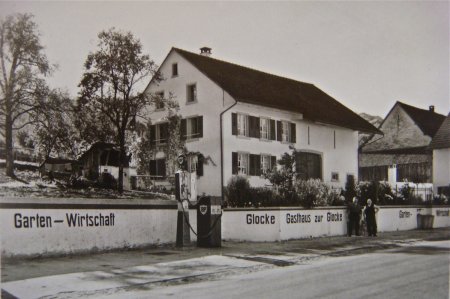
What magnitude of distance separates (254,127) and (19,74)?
73.0 ft

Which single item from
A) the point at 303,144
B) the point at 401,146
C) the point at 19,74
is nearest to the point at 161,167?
the point at 303,144

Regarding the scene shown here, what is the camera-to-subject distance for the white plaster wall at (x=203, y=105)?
3378 cm

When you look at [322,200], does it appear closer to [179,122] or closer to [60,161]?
[60,161]

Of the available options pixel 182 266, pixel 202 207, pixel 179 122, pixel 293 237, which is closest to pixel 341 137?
pixel 179 122

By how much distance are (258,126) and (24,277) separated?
1000 inches

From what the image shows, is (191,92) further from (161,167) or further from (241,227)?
(241,227)

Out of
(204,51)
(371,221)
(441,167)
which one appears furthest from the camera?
(204,51)

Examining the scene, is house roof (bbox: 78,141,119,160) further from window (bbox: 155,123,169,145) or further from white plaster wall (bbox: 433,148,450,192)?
white plaster wall (bbox: 433,148,450,192)

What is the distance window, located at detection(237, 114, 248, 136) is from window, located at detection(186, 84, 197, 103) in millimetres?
3503

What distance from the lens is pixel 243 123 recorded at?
34969mm

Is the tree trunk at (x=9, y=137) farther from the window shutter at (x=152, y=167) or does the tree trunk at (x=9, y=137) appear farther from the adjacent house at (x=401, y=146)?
the adjacent house at (x=401, y=146)

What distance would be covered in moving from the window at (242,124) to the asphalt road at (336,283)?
20945mm

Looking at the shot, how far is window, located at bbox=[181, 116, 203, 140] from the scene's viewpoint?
1385 inches

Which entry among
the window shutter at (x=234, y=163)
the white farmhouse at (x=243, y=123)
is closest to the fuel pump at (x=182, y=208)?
the white farmhouse at (x=243, y=123)
